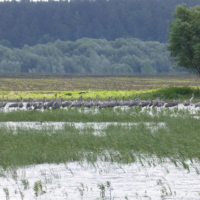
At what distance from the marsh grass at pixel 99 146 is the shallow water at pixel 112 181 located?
17.6 inches

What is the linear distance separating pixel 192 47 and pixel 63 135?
84.4 ft

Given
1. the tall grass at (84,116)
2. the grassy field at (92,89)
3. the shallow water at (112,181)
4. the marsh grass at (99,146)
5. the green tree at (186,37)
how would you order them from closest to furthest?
1. the shallow water at (112,181)
2. the marsh grass at (99,146)
3. the tall grass at (84,116)
4. the green tree at (186,37)
5. the grassy field at (92,89)

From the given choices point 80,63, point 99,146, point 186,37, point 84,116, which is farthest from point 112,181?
point 80,63

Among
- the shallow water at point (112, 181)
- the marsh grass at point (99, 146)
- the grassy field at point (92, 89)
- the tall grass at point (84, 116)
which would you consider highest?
the marsh grass at point (99, 146)

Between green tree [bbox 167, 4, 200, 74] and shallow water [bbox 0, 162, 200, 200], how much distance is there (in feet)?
95.5

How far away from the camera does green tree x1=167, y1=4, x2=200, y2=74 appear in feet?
140

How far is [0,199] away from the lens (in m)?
11.7

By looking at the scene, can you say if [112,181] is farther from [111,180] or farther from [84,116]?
[84,116]

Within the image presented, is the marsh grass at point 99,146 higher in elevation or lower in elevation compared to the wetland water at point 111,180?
higher

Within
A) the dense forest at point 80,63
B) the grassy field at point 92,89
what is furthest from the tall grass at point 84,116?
the dense forest at point 80,63

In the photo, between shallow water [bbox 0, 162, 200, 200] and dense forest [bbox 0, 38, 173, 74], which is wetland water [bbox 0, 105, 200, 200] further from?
dense forest [bbox 0, 38, 173, 74]

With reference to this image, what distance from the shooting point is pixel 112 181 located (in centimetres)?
1312

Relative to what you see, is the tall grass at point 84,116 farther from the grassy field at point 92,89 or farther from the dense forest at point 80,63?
the dense forest at point 80,63

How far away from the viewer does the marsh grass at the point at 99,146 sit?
1524cm
